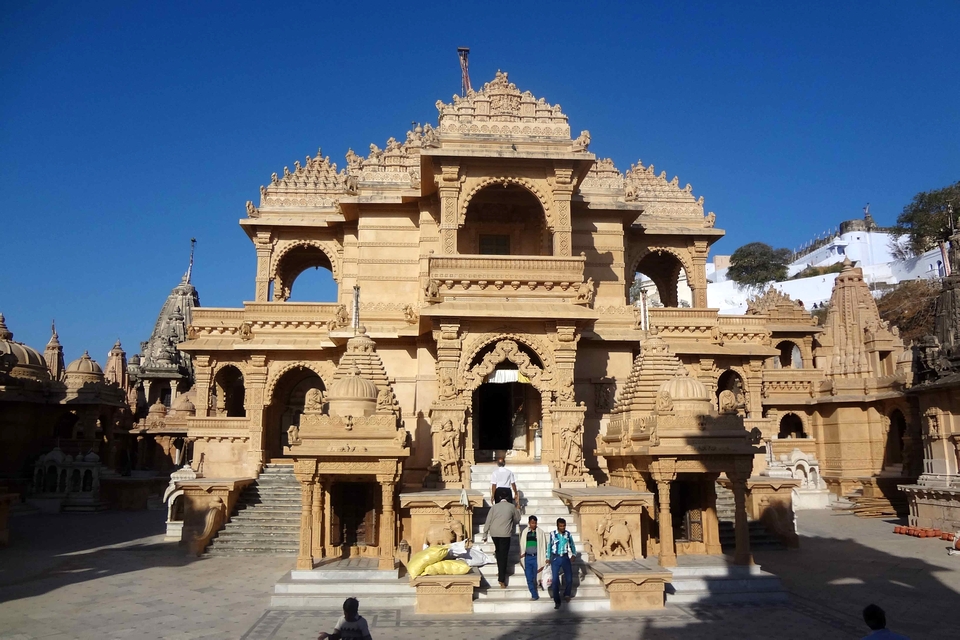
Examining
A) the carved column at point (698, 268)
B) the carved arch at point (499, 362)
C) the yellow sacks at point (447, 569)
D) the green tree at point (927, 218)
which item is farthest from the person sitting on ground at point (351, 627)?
the green tree at point (927, 218)

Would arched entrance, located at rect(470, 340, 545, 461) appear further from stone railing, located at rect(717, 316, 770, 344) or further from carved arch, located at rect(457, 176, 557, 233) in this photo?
stone railing, located at rect(717, 316, 770, 344)

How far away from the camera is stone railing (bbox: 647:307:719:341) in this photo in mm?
22203

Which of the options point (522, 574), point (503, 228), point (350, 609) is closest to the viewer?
point (350, 609)

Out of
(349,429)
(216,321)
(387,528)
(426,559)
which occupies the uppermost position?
(216,321)

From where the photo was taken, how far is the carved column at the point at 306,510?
11.4 meters

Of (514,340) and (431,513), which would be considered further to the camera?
(514,340)

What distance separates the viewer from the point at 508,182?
17969 millimetres

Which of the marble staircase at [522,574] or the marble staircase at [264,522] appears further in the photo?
the marble staircase at [264,522]

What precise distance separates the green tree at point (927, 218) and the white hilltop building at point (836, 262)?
1.48 meters

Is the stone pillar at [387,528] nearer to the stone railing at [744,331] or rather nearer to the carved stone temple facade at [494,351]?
the carved stone temple facade at [494,351]

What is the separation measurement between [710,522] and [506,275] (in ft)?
23.6

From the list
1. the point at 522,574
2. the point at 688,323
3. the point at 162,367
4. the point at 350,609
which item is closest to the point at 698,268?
the point at 688,323

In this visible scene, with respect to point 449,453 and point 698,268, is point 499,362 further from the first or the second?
point 698,268

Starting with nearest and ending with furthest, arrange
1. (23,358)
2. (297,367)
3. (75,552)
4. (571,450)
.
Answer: (571,450) < (75,552) < (297,367) < (23,358)
